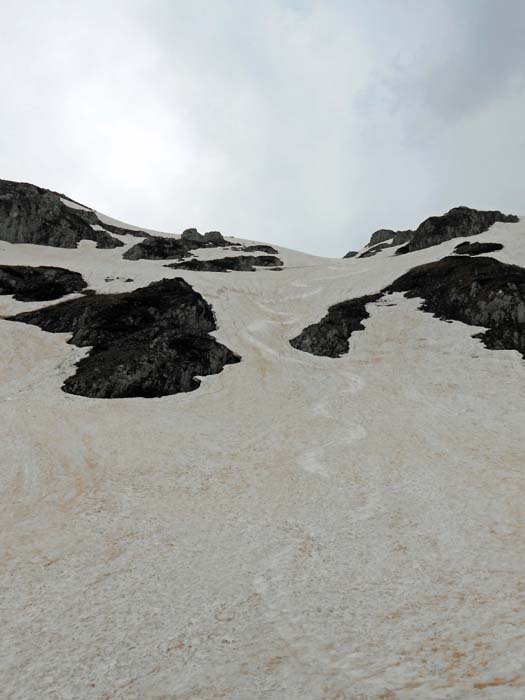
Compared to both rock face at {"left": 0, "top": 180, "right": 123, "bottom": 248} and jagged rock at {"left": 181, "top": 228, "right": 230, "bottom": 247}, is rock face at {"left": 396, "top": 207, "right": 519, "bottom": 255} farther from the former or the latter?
rock face at {"left": 0, "top": 180, "right": 123, "bottom": 248}

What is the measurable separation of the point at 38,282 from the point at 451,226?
238ft

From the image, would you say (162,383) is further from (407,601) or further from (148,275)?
(148,275)

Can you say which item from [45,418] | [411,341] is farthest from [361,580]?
[411,341]

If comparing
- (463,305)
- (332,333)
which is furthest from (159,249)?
(463,305)

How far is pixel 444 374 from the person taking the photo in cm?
3316

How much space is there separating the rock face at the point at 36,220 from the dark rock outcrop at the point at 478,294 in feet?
215

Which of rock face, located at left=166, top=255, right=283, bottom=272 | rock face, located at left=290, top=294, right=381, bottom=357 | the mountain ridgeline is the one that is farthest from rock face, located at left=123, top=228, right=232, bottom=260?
rock face, located at left=290, top=294, right=381, bottom=357

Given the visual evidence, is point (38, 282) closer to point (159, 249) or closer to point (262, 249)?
point (159, 249)

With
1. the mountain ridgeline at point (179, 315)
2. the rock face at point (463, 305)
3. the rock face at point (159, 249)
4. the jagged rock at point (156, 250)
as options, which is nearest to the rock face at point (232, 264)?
the rock face at point (159, 249)

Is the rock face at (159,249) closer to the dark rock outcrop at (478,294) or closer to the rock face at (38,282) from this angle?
the rock face at (38,282)

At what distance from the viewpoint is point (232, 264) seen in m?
86.0

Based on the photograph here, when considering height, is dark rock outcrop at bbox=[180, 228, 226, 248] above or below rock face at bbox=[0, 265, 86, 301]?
above

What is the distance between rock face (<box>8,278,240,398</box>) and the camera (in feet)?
103

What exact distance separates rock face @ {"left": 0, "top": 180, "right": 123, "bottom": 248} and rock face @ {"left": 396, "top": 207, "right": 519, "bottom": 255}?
213ft
